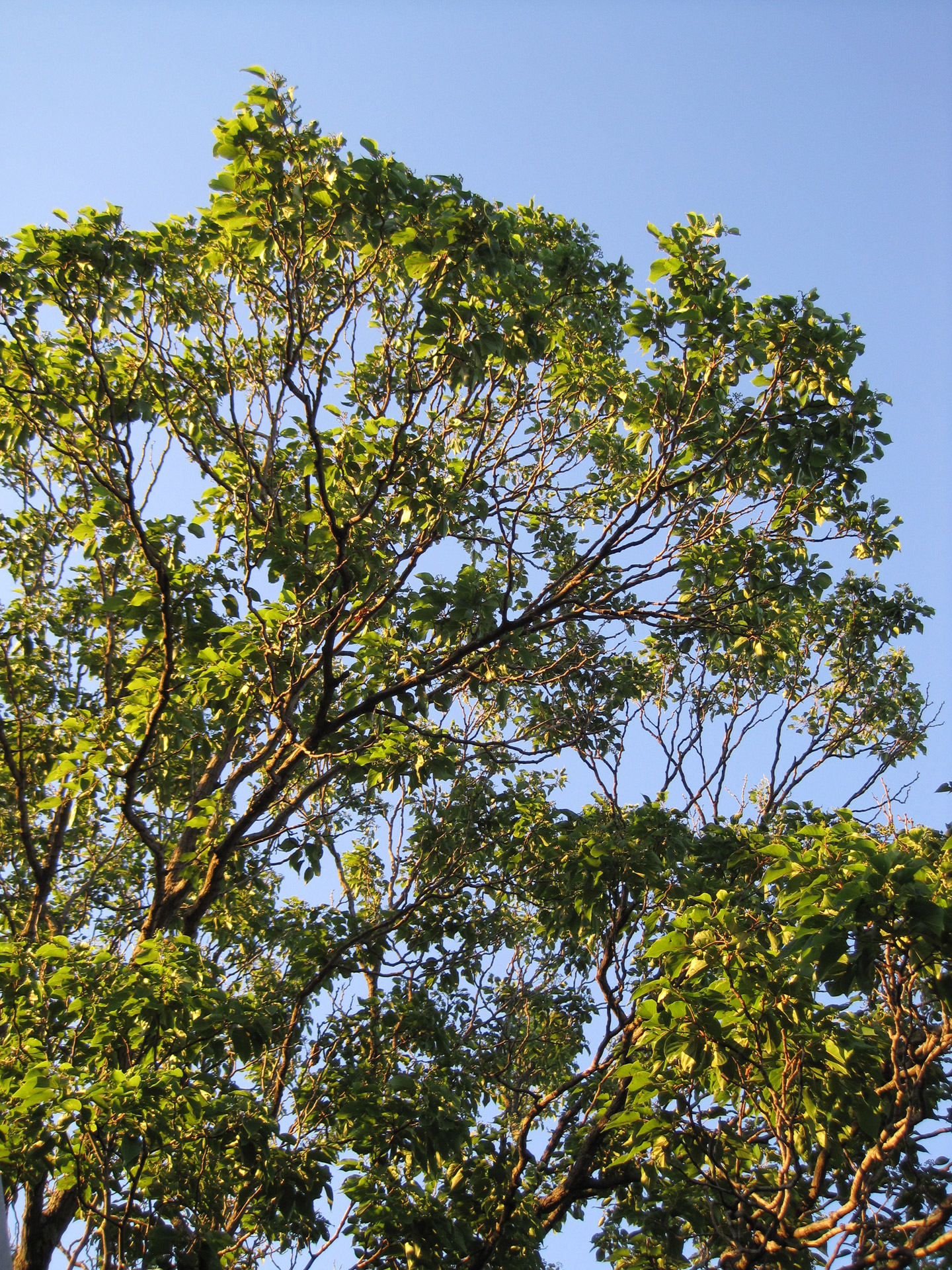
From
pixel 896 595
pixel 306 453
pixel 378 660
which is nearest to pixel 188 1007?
pixel 378 660

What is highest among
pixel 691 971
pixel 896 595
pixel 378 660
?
pixel 896 595

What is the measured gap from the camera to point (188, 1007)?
5.63 metres

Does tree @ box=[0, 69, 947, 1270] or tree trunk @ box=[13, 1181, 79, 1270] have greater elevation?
tree @ box=[0, 69, 947, 1270]

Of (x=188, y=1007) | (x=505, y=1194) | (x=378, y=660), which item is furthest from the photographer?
(x=378, y=660)

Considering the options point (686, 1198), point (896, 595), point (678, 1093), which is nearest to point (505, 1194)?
point (686, 1198)

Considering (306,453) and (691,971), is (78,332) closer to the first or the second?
(306,453)

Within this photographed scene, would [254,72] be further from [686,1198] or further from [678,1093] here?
[686,1198]

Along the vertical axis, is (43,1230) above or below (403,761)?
below

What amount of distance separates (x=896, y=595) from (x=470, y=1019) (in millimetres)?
6822

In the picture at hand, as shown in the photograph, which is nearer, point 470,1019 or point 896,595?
point 470,1019

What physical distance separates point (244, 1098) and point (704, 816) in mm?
5536

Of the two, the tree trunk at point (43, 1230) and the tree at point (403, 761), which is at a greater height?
the tree at point (403, 761)

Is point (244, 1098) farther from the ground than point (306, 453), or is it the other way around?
point (306, 453)

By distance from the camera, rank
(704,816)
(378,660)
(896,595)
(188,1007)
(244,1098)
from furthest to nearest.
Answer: (896,595), (704,816), (378,660), (244,1098), (188,1007)
